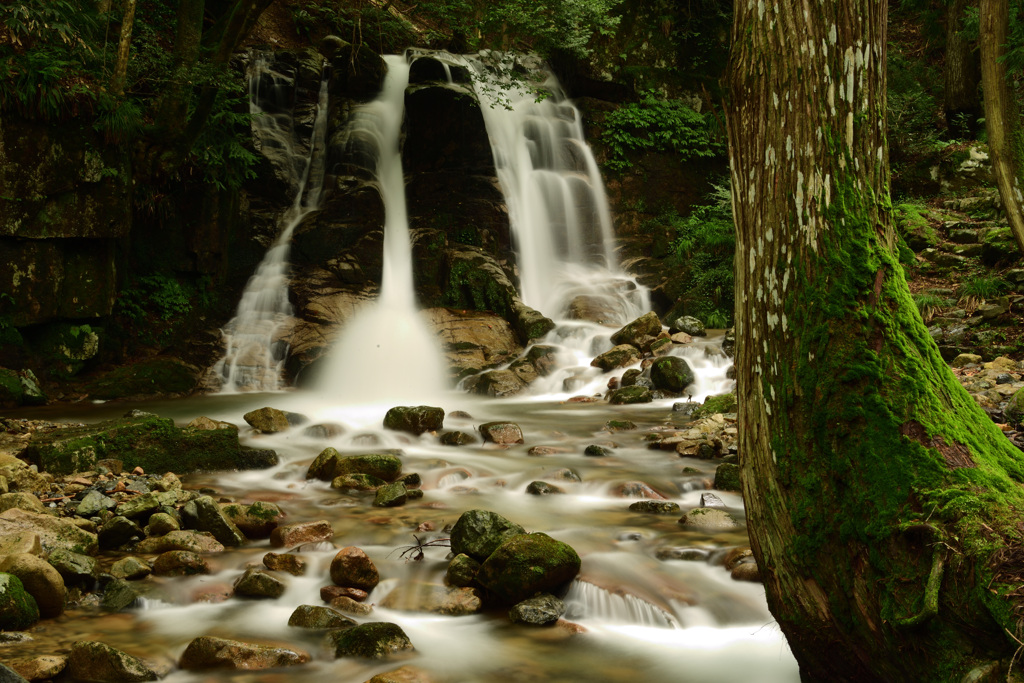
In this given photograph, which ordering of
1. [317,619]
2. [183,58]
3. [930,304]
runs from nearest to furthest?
[317,619], [930,304], [183,58]

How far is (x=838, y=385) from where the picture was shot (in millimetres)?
2314

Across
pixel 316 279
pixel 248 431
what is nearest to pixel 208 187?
pixel 316 279

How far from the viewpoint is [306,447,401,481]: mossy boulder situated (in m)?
6.72

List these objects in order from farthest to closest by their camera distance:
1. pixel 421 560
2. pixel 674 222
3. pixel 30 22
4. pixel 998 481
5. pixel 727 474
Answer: pixel 674 222 → pixel 30 22 → pixel 727 474 → pixel 421 560 → pixel 998 481

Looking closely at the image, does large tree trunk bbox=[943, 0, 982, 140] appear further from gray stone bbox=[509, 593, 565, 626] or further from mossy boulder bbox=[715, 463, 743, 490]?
gray stone bbox=[509, 593, 565, 626]

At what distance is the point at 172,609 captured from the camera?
405cm

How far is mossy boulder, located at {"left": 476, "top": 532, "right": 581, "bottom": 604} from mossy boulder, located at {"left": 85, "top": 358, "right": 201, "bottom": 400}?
9328 millimetres

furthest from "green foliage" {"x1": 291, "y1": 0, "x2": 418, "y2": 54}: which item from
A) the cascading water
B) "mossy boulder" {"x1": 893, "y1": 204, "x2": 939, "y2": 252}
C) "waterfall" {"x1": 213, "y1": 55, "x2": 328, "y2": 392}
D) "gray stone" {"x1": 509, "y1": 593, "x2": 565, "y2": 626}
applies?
"gray stone" {"x1": 509, "y1": 593, "x2": 565, "y2": 626}

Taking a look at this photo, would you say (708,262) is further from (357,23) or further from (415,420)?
(357,23)

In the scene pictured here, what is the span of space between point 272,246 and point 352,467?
30.1 feet

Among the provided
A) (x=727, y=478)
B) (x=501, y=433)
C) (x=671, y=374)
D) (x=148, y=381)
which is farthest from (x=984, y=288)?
(x=148, y=381)

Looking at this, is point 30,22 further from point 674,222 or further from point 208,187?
point 674,222

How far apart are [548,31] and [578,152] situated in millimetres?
5131

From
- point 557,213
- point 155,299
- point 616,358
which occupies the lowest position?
point 616,358
